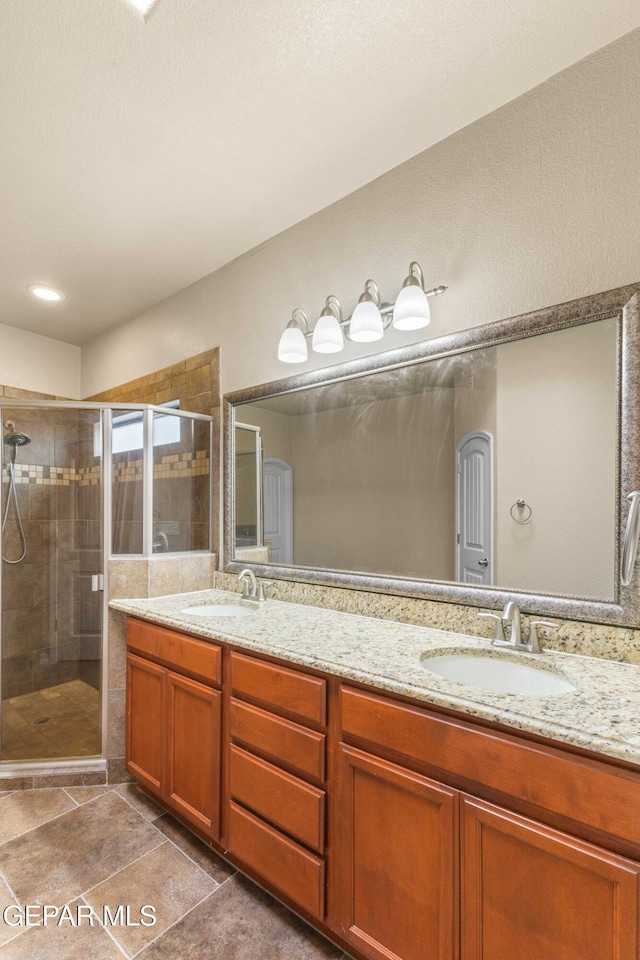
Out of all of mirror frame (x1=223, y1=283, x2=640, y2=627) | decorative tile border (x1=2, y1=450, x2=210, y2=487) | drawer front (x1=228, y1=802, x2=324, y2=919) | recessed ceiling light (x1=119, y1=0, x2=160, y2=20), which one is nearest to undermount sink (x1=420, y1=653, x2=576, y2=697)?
mirror frame (x1=223, y1=283, x2=640, y2=627)

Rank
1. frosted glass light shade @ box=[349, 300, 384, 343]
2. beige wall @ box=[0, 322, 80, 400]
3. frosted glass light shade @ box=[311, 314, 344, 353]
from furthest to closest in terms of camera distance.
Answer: beige wall @ box=[0, 322, 80, 400]
frosted glass light shade @ box=[311, 314, 344, 353]
frosted glass light shade @ box=[349, 300, 384, 343]

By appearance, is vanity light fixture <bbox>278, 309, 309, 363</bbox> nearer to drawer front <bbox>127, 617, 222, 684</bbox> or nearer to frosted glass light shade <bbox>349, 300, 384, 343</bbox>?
frosted glass light shade <bbox>349, 300, 384, 343</bbox>

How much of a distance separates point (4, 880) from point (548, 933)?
1.82 m

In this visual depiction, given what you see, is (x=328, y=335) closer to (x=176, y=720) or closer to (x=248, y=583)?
(x=248, y=583)

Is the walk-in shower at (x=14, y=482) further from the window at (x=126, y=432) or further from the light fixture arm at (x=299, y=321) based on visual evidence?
the light fixture arm at (x=299, y=321)

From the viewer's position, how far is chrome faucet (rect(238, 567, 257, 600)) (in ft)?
7.43

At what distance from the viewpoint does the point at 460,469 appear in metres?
1.70

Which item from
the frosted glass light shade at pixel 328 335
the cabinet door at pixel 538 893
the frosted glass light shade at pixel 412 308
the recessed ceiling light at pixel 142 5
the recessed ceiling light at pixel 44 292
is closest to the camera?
the cabinet door at pixel 538 893

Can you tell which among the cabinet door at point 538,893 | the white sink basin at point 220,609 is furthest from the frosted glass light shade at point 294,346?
the cabinet door at point 538,893

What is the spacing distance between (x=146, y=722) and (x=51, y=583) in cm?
99

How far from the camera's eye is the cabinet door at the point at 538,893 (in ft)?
2.90

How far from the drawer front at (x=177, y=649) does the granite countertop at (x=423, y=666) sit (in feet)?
0.17

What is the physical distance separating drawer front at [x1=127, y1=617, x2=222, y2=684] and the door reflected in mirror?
0.59 m

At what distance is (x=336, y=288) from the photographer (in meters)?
2.10
